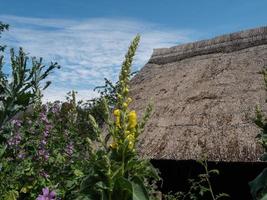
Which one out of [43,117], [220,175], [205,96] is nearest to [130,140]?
[43,117]

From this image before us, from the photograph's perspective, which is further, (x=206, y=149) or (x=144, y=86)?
(x=144, y=86)

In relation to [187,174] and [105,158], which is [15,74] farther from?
[187,174]

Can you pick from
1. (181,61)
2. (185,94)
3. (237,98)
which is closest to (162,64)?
(181,61)

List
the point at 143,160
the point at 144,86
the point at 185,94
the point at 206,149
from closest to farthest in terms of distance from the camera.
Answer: the point at 143,160
the point at 206,149
the point at 185,94
the point at 144,86

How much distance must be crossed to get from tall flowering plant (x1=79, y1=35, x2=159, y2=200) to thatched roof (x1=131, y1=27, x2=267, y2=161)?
284 cm

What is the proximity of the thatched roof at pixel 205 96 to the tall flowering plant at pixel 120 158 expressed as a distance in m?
2.84

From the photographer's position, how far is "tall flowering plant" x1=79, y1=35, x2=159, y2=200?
1.87 metres

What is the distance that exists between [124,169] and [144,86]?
29.1ft

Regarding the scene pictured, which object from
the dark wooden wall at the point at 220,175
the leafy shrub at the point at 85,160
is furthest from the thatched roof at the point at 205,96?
the leafy shrub at the point at 85,160

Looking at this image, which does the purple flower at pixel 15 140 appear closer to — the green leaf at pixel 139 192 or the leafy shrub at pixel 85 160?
the leafy shrub at pixel 85 160

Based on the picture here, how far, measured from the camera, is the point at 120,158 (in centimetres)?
197

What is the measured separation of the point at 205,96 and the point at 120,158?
6.79 m

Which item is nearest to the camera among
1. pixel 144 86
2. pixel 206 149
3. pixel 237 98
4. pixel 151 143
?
pixel 206 149

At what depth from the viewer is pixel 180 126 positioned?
25.2 ft
